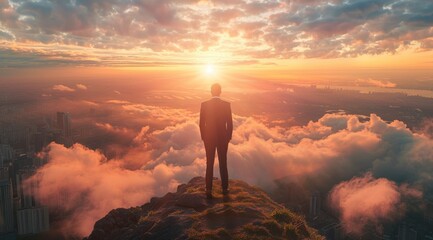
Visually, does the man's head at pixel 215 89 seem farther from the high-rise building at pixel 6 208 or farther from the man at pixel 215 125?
the high-rise building at pixel 6 208

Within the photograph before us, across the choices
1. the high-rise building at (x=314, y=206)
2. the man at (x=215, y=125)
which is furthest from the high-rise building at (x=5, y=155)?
the man at (x=215, y=125)

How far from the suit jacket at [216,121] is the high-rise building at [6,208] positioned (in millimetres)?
85356

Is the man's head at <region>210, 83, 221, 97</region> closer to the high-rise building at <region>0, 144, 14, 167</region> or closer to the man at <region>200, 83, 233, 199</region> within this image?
the man at <region>200, 83, 233, 199</region>

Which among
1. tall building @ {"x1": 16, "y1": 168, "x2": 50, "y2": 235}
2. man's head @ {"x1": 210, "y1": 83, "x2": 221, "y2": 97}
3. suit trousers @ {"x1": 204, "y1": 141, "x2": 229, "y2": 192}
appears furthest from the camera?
tall building @ {"x1": 16, "y1": 168, "x2": 50, "y2": 235}

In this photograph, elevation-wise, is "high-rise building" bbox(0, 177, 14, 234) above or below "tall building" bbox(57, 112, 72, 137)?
below

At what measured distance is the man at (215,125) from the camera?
14211mm

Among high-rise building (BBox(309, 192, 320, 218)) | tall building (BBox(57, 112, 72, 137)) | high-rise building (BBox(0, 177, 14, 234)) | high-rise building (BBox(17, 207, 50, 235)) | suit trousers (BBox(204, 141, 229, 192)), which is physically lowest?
high-rise building (BBox(309, 192, 320, 218))

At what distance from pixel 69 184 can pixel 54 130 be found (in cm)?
4432

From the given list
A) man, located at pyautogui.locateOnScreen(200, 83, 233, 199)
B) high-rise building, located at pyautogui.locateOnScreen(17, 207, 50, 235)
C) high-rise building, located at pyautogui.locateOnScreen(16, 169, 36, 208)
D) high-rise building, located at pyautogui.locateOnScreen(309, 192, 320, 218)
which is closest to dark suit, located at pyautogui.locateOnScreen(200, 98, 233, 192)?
man, located at pyautogui.locateOnScreen(200, 83, 233, 199)

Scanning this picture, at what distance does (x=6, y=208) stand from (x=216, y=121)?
8905 cm

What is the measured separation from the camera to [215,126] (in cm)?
1429

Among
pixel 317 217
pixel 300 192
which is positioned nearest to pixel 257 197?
pixel 317 217

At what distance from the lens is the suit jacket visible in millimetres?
14211

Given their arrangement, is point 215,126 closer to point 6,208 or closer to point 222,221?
point 222,221
